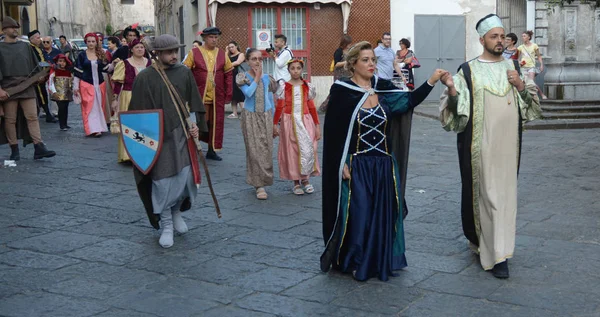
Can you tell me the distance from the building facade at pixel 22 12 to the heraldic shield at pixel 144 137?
21.2m

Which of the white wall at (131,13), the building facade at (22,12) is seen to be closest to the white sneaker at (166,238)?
the building facade at (22,12)

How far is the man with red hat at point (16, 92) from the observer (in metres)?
10.5

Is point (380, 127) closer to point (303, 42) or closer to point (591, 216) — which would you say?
point (591, 216)

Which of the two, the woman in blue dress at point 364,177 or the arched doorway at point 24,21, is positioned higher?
the arched doorway at point 24,21

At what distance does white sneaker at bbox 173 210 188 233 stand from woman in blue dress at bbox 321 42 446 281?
1.58m

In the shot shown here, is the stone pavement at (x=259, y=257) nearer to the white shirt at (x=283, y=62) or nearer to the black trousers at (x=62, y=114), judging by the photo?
the white shirt at (x=283, y=62)

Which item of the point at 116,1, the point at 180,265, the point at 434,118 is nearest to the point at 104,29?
the point at 116,1

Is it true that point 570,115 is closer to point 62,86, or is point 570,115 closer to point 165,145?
point 62,86

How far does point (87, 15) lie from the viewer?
154ft

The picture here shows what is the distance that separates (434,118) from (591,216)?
9517 millimetres

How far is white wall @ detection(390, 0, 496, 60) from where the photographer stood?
778 inches

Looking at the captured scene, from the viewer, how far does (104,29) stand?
51.4m

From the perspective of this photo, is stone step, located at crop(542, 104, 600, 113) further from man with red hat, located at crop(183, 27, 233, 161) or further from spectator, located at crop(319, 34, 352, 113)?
man with red hat, located at crop(183, 27, 233, 161)

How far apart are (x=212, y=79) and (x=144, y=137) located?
15.1 ft
